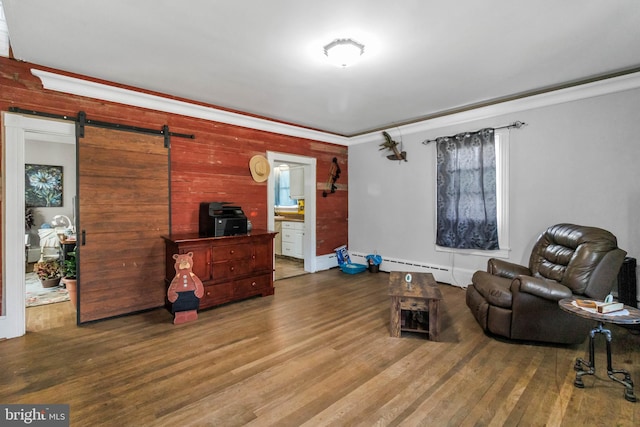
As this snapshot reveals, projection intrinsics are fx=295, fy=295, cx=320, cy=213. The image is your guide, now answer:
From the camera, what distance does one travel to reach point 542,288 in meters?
2.47

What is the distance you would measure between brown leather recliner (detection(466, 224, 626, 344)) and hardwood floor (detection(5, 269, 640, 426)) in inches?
6.4

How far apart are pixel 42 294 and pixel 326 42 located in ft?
15.8

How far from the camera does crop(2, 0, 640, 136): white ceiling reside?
2.02m

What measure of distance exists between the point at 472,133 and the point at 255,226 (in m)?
3.39

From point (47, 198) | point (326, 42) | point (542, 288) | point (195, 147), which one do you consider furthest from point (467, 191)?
point (47, 198)

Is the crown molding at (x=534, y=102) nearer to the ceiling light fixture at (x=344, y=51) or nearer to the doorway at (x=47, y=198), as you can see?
the ceiling light fixture at (x=344, y=51)

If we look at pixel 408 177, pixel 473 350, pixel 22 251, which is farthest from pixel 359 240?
pixel 22 251

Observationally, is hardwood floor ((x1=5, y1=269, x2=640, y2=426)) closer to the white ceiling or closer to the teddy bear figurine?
the teddy bear figurine

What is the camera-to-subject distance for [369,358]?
239 centimetres

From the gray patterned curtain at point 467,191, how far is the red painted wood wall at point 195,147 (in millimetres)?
2099

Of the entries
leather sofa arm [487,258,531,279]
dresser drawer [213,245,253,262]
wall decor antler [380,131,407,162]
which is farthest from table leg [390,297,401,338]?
wall decor antler [380,131,407,162]

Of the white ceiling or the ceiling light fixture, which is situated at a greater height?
the white ceiling

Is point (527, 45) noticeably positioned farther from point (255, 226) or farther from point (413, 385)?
point (255, 226)

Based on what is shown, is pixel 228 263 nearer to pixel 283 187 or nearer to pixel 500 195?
pixel 500 195
